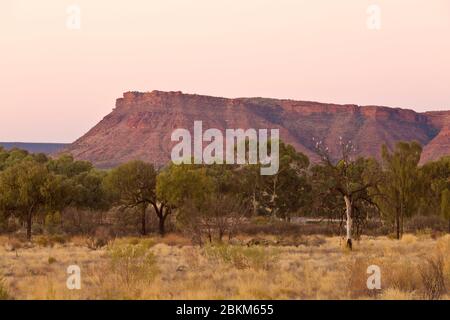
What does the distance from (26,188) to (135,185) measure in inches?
325

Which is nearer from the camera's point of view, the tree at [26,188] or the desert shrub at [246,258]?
the desert shrub at [246,258]

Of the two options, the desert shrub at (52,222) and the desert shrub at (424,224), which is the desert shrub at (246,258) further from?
the desert shrub at (424,224)

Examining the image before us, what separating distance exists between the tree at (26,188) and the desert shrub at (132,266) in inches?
976

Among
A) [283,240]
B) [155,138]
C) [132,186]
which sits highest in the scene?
[155,138]

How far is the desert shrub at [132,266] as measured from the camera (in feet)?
49.1

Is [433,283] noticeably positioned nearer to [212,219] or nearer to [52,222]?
[212,219]

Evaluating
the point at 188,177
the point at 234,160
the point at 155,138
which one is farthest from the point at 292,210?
the point at 155,138

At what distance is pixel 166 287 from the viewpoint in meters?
14.8

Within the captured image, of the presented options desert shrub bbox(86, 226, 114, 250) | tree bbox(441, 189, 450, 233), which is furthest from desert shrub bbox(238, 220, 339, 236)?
desert shrub bbox(86, 226, 114, 250)

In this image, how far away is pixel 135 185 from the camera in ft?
147

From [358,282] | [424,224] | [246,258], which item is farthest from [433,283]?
[424,224]

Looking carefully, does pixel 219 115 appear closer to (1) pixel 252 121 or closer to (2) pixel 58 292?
(1) pixel 252 121

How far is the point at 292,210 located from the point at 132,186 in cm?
2276

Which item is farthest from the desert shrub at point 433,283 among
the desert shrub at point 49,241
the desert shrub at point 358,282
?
the desert shrub at point 49,241
